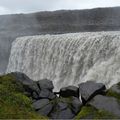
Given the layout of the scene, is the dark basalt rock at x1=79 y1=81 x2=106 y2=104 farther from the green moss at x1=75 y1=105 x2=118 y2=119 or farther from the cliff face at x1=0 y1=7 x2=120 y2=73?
the cliff face at x1=0 y1=7 x2=120 y2=73

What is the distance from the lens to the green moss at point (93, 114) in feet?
32.3

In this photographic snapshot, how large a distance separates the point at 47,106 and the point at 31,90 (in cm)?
146

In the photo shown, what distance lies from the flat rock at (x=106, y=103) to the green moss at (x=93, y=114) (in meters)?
0.15

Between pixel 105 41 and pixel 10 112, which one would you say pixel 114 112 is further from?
pixel 105 41

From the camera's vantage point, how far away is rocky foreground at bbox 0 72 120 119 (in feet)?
33.1

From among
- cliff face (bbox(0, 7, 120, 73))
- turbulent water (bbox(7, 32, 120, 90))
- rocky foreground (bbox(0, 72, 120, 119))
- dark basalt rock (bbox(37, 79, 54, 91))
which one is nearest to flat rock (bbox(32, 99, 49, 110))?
rocky foreground (bbox(0, 72, 120, 119))

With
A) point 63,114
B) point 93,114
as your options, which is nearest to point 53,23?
point 63,114

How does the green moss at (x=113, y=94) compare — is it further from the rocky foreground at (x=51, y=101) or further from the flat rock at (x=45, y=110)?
the flat rock at (x=45, y=110)

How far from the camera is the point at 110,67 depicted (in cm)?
2200

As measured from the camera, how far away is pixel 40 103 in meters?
11.7

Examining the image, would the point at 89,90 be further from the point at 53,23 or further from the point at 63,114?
the point at 53,23

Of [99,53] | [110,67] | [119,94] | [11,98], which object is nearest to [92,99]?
[119,94]

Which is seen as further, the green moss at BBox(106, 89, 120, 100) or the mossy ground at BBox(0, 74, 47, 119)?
the green moss at BBox(106, 89, 120, 100)

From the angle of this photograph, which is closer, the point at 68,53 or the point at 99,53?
the point at 99,53
